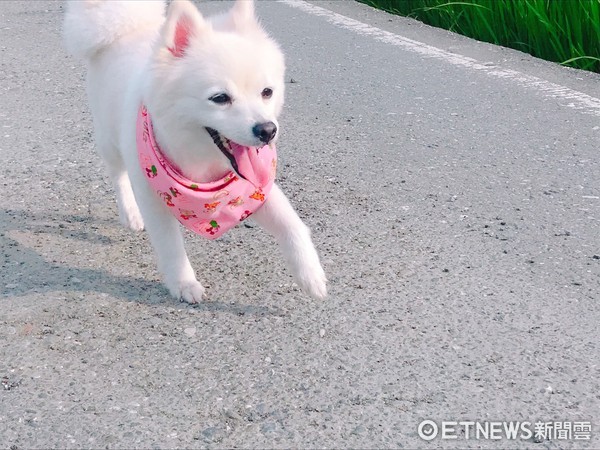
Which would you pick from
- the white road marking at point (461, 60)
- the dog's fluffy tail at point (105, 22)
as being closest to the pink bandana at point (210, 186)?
the dog's fluffy tail at point (105, 22)

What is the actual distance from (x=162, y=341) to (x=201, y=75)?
2.98ft

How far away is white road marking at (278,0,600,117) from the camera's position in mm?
5750

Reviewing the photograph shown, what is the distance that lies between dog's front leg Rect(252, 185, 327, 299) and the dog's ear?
618 mm

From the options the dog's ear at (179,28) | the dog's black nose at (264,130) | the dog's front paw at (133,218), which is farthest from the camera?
the dog's front paw at (133,218)

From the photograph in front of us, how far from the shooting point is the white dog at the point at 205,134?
130 inches

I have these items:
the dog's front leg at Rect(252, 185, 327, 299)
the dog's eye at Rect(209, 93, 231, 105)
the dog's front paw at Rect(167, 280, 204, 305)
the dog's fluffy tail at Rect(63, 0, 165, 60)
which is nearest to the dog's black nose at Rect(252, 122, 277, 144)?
the dog's eye at Rect(209, 93, 231, 105)

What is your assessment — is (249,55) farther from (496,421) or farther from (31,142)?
(31,142)

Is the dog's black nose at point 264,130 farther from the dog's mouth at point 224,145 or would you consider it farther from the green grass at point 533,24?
the green grass at point 533,24

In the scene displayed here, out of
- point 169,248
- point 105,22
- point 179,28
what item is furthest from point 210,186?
point 105,22

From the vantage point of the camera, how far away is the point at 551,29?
671 centimetres

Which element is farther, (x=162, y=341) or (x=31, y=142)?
(x=31, y=142)

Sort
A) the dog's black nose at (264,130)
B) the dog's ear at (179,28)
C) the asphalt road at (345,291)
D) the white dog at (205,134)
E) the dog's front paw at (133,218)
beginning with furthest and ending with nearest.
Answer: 1. the dog's front paw at (133,218)
2. the dog's ear at (179,28)
3. the white dog at (205,134)
4. the dog's black nose at (264,130)
5. the asphalt road at (345,291)

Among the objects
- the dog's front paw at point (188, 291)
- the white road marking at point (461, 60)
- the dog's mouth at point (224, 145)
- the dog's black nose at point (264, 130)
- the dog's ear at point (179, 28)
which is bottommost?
the white road marking at point (461, 60)

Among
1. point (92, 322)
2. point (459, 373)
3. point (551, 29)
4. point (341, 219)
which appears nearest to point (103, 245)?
point (92, 322)
